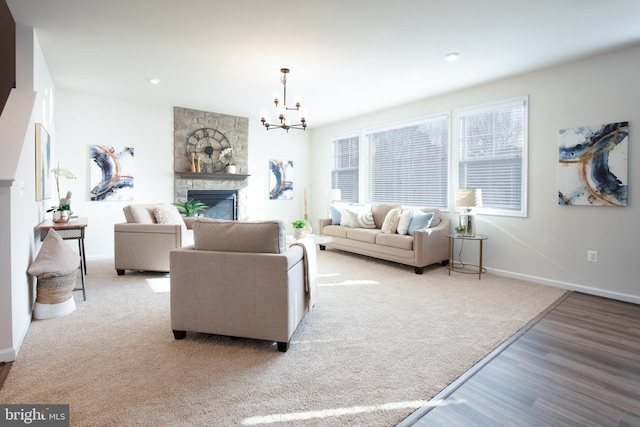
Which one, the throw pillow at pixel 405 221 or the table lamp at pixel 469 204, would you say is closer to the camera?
the table lamp at pixel 469 204

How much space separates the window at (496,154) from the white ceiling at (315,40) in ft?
1.55

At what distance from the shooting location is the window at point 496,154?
4.48 metres

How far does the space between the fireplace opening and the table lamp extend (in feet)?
13.9

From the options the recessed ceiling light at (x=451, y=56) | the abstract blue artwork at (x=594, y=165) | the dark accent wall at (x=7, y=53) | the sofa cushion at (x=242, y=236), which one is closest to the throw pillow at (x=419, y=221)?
the abstract blue artwork at (x=594, y=165)

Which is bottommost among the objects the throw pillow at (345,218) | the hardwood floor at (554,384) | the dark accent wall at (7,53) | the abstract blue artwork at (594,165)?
the hardwood floor at (554,384)

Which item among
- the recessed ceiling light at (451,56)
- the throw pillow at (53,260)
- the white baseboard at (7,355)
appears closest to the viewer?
the white baseboard at (7,355)

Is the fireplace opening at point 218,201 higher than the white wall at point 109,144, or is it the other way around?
the white wall at point 109,144

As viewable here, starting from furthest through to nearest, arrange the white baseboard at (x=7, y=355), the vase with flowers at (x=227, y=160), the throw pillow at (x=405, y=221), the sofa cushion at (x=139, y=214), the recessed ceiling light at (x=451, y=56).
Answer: the vase with flowers at (x=227, y=160) < the throw pillow at (x=405, y=221) < the sofa cushion at (x=139, y=214) < the recessed ceiling light at (x=451, y=56) < the white baseboard at (x=7, y=355)

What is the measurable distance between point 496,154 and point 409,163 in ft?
4.95

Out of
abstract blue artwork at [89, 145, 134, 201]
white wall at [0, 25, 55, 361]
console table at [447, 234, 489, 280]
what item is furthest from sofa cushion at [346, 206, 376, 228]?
white wall at [0, 25, 55, 361]

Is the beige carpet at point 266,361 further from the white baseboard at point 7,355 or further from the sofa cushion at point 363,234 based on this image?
the sofa cushion at point 363,234

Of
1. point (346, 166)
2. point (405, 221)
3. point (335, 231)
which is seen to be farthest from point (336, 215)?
point (405, 221)

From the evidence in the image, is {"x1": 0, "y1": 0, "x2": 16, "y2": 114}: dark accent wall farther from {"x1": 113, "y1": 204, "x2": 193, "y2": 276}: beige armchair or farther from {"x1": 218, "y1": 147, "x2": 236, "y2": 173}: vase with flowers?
{"x1": 218, "y1": 147, "x2": 236, "y2": 173}: vase with flowers

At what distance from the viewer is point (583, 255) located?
3943 mm
